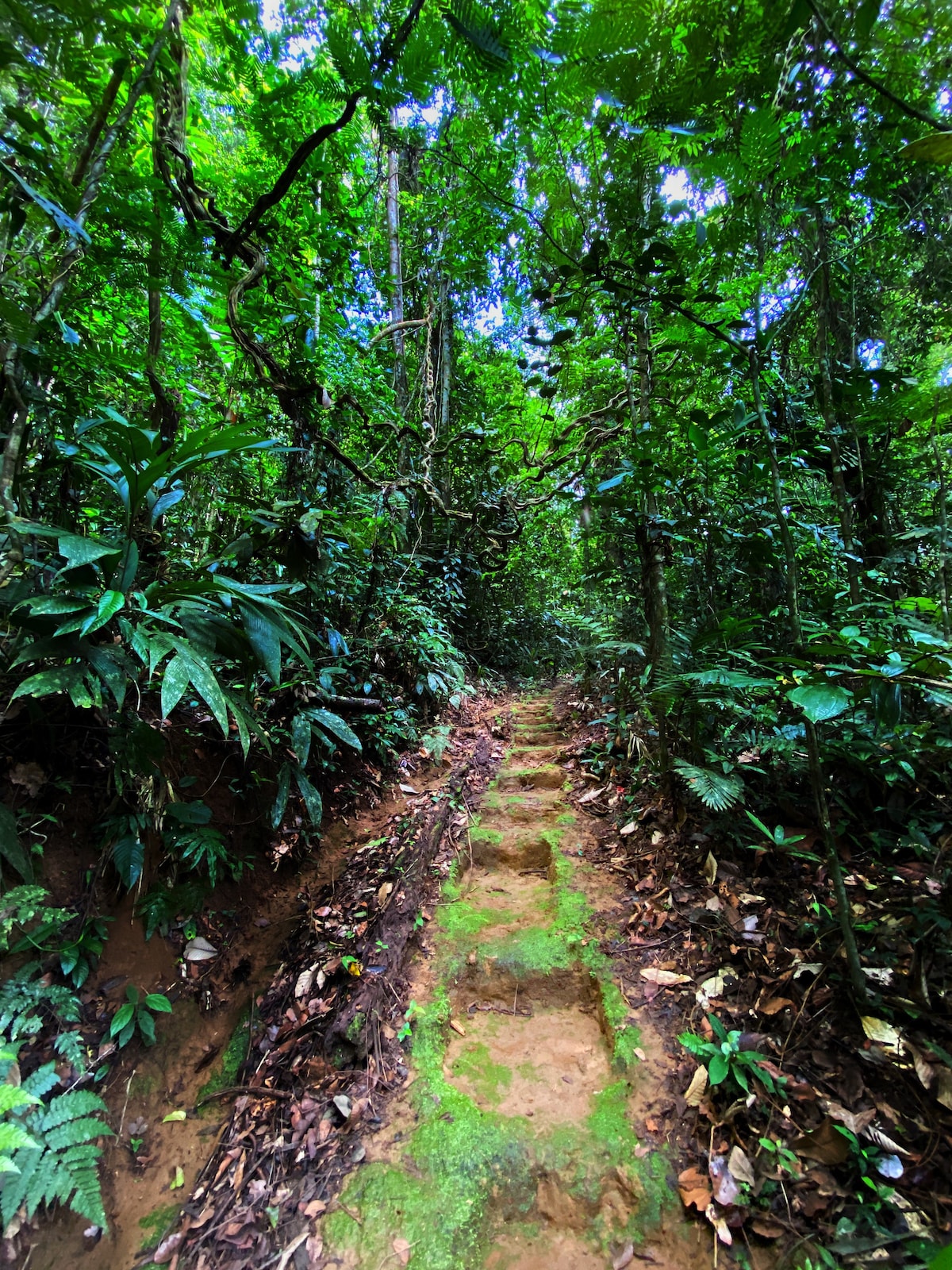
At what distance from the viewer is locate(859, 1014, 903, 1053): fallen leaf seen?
1.59 meters

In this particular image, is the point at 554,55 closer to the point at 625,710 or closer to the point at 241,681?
the point at 241,681

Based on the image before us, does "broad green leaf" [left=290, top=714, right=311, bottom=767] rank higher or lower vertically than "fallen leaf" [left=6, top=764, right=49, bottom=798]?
lower

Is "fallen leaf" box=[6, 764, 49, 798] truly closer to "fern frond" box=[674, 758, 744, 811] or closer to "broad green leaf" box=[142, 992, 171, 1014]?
"broad green leaf" box=[142, 992, 171, 1014]

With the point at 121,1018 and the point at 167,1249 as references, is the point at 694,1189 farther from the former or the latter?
the point at 121,1018

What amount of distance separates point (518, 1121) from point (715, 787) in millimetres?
1632

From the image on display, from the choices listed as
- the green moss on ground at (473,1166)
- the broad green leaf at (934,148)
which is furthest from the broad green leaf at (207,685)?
the broad green leaf at (934,148)

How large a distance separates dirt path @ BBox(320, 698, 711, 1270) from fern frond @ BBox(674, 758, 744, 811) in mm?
981

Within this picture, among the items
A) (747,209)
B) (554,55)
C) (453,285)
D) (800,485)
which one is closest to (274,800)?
(554,55)

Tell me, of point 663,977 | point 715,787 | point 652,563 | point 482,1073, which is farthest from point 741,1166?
point 652,563

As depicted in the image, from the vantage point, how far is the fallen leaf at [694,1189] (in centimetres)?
154

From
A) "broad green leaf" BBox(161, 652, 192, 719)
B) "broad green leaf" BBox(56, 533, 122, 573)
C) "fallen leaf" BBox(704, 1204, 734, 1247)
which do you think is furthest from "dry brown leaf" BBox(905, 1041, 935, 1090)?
"broad green leaf" BBox(56, 533, 122, 573)

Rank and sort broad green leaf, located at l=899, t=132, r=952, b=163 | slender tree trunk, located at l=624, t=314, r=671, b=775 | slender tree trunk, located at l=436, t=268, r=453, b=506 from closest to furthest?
broad green leaf, located at l=899, t=132, r=952, b=163 < slender tree trunk, located at l=624, t=314, r=671, b=775 < slender tree trunk, located at l=436, t=268, r=453, b=506

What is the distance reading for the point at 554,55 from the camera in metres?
1.60

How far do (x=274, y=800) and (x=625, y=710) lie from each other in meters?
3.13
